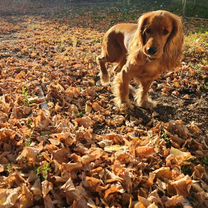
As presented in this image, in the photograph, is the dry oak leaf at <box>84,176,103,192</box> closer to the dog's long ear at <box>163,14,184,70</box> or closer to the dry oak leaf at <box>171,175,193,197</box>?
the dry oak leaf at <box>171,175,193,197</box>

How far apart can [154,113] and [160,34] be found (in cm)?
126

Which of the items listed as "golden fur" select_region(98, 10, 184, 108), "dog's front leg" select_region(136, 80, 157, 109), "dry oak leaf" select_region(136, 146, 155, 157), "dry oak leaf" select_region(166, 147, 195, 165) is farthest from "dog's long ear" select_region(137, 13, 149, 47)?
"dry oak leaf" select_region(166, 147, 195, 165)

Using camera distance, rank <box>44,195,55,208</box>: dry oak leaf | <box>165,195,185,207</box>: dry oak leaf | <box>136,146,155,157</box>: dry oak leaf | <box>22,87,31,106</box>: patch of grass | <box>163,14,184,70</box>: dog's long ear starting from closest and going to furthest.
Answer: <box>44,195,55,208</box>: dry oak leaf → <box>165,195,185,207</box>: dry oak leaf → <box>136,146,155,157</box>: dry oak leaf → <box>163,14,184,70</box>: dog's long ear → <box>22,87,31,106</box>: patch of grass

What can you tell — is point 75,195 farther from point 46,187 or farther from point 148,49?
point 148,49

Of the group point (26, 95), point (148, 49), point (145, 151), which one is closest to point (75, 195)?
point (145, 151)

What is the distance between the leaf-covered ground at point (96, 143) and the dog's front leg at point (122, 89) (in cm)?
19

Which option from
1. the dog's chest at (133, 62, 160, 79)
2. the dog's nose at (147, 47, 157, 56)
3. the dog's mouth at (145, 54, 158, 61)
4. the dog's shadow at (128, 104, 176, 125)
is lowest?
the dog's shadow at (128, 104, 176, 125)

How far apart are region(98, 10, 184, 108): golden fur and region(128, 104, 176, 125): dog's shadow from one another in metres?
0.14

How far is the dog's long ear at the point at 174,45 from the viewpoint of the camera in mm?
4762

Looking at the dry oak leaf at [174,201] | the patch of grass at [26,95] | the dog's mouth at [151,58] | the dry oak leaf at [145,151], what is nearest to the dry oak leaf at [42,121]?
the patch of grass at [26,95]

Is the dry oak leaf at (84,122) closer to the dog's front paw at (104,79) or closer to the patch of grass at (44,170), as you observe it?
the patch of grass at (44,170)

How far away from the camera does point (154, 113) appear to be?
17.3 ft

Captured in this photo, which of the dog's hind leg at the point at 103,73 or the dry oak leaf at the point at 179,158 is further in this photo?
the dog's hind leg at the point at 103,73

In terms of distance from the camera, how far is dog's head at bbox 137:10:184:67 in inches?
181
